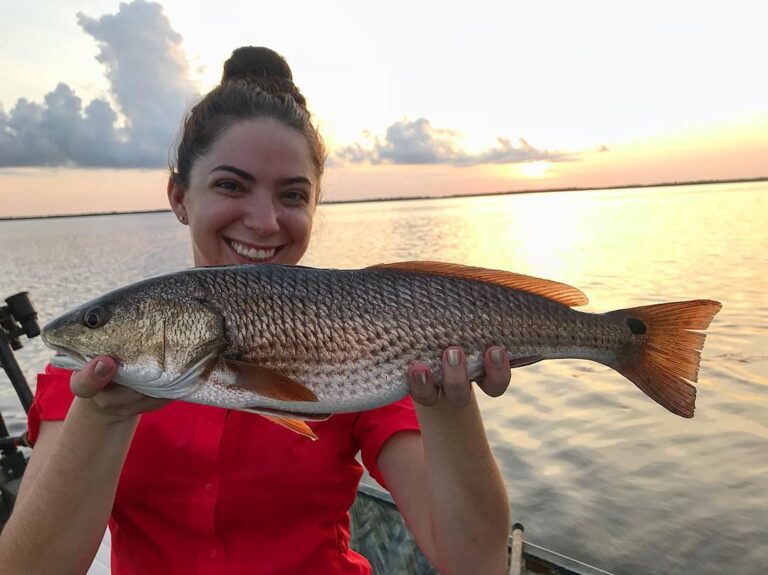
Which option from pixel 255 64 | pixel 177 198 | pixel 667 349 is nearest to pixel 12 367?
pixel 177 198

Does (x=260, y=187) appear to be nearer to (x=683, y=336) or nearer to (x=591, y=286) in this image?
(x=683, y=336)

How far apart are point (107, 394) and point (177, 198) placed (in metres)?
1.58

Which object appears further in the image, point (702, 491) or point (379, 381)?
point (702, 491)

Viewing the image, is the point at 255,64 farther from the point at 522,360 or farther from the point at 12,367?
the point at 12,367

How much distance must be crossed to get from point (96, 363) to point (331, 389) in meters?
0.91

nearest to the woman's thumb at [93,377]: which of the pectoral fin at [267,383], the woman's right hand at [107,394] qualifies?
the woman's right hand at [107,394]

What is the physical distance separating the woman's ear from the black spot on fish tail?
8.13 feet

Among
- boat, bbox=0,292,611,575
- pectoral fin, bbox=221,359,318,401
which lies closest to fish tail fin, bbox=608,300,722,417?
pectoral fin, bbox=221,359,318,401

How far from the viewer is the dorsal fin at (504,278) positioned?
2.69 meters

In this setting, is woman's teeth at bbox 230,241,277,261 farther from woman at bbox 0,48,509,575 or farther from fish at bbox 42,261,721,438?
fish at bbox 42,261,721,438

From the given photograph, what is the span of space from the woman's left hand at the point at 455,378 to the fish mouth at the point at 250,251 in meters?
1.13

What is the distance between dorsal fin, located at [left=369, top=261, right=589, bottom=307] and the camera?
2691 mm

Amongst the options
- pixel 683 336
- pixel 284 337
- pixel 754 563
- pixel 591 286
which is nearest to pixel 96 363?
pixel 284 337

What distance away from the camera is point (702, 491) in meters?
7.86
